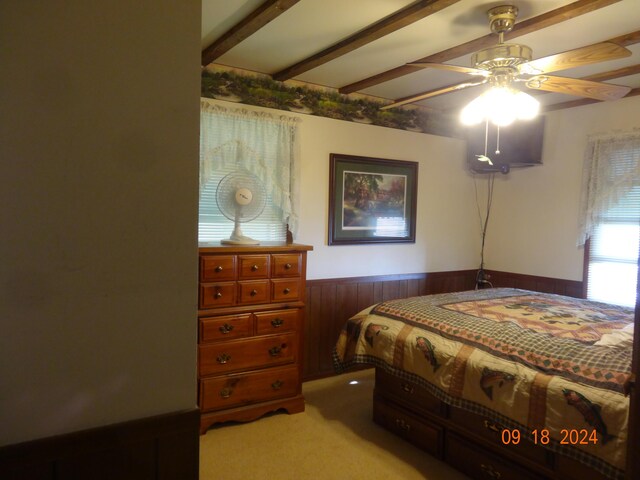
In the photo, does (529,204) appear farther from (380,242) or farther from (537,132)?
(380,242)

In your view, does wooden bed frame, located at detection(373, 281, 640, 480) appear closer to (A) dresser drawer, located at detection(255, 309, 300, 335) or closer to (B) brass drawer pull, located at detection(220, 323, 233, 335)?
(A) dresser drawer, located at detection(255, 309, 300, 335)

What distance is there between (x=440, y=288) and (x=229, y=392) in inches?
98.7

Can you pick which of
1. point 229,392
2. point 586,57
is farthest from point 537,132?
point 229,392

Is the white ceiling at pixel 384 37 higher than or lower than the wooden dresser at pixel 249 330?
higher

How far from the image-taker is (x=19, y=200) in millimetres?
984

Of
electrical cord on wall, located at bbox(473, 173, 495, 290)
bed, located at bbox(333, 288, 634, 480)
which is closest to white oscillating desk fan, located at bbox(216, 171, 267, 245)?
bed, located at bbox(333, 288, 634, 480)

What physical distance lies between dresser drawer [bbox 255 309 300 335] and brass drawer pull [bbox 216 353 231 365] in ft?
0.81

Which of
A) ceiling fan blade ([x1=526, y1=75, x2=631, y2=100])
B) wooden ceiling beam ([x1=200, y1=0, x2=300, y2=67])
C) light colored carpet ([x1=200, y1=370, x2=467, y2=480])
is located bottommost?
light colored carpet ([x1=200, y1=370, x2=467, y2=480])

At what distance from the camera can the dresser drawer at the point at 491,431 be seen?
6.86 ft

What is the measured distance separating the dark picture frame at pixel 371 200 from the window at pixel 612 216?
58.1 inches

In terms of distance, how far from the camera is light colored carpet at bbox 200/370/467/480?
97.2 inches

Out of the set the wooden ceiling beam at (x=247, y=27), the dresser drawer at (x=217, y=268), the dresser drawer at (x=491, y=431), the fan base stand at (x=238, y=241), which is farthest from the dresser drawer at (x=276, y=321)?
the wooden ceiling beam at (x=247, y=27)

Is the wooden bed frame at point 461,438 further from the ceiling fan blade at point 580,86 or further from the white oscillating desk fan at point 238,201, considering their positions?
the ceiling fan blade at point 580,86

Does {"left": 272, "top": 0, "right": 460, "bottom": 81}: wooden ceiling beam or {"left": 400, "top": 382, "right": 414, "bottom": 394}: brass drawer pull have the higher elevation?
{"left": 272, "top": 0, "right": 460, "bottom": 81}: wooden ceiling beam
